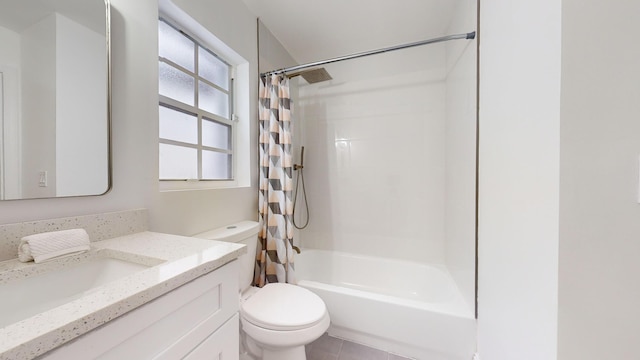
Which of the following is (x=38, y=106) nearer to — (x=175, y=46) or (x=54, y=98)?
(x=54, y=98)

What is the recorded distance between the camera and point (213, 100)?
59.6 inches

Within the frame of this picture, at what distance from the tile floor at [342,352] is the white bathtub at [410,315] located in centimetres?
4

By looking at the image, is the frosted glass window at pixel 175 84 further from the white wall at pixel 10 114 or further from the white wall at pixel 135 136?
the white wall at pixel 10 114

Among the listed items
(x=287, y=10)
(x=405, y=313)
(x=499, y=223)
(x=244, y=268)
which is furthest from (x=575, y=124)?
(x=287, y=10)

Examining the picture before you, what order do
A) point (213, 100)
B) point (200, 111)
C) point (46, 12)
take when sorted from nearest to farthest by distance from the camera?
point (46, 12)
point (200, 111)
point (213, 100)

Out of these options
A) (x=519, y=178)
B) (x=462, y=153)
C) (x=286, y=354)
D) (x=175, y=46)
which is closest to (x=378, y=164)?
(x=462, y=153)

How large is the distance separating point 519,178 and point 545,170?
16 cm

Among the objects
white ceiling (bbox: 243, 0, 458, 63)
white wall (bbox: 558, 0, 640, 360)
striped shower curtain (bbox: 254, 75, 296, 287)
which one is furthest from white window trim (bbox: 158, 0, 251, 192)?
white wall (bbox: 558, 0, 640, 360)

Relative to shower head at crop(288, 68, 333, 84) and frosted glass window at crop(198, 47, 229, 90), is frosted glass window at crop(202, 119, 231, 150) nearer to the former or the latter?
frosted glass window at crop(198, 47, 229, 90)

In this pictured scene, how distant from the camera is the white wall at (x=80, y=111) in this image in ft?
2.39

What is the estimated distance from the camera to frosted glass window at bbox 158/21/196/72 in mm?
1194

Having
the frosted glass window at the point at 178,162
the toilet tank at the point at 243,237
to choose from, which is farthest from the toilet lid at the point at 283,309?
the frosted glass window at the point at 178,162

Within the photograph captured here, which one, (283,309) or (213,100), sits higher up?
(213,100)

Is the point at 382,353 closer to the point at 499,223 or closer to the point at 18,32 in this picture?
the point at 499,223
